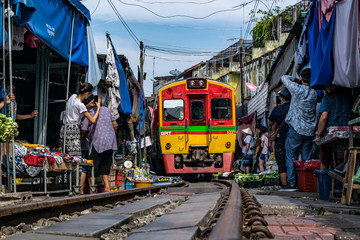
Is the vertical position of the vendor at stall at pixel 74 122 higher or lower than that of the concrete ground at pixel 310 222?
higher

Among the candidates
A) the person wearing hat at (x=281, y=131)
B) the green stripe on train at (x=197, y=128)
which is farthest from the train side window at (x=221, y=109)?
the person wearing hat at (x=281, y=131)

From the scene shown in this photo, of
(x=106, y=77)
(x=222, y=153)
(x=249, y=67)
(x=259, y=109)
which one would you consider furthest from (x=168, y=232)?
(x=249, y=67)

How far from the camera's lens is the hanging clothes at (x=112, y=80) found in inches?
374

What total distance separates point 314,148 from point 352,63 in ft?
6.22

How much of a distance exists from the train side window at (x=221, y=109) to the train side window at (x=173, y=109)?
948mm

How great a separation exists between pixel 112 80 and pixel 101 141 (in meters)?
3.09

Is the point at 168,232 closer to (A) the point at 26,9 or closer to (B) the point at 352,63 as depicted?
(B) the point at 352,63

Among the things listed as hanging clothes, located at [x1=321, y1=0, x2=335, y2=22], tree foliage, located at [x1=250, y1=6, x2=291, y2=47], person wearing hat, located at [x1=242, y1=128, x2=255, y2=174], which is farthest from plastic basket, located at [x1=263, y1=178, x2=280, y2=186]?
tree foliage, located at [x1=250, y1=6, x2=291, y2=47]

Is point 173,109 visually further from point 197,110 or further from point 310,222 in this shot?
point 310,222

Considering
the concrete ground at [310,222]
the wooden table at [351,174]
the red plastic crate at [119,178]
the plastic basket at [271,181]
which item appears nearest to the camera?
the concrete ground at [310,222]

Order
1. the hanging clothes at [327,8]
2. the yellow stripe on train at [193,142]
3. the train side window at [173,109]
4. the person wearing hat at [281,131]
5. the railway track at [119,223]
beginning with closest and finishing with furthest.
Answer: the railway track at [119,223] < the hanging clothes at [327,8] < the person wearing hat at [281,131] < the yellow stripe on train at [193,142] < the train side window at [173,109]

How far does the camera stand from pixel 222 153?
40.8 ft

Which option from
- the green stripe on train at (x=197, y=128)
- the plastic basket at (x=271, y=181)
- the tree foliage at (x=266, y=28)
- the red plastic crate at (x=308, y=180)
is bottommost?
the plastic basket at (x=271, y=181)

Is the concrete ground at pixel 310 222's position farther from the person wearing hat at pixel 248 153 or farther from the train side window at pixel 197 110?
the person wearing hat at pixel 248 153
